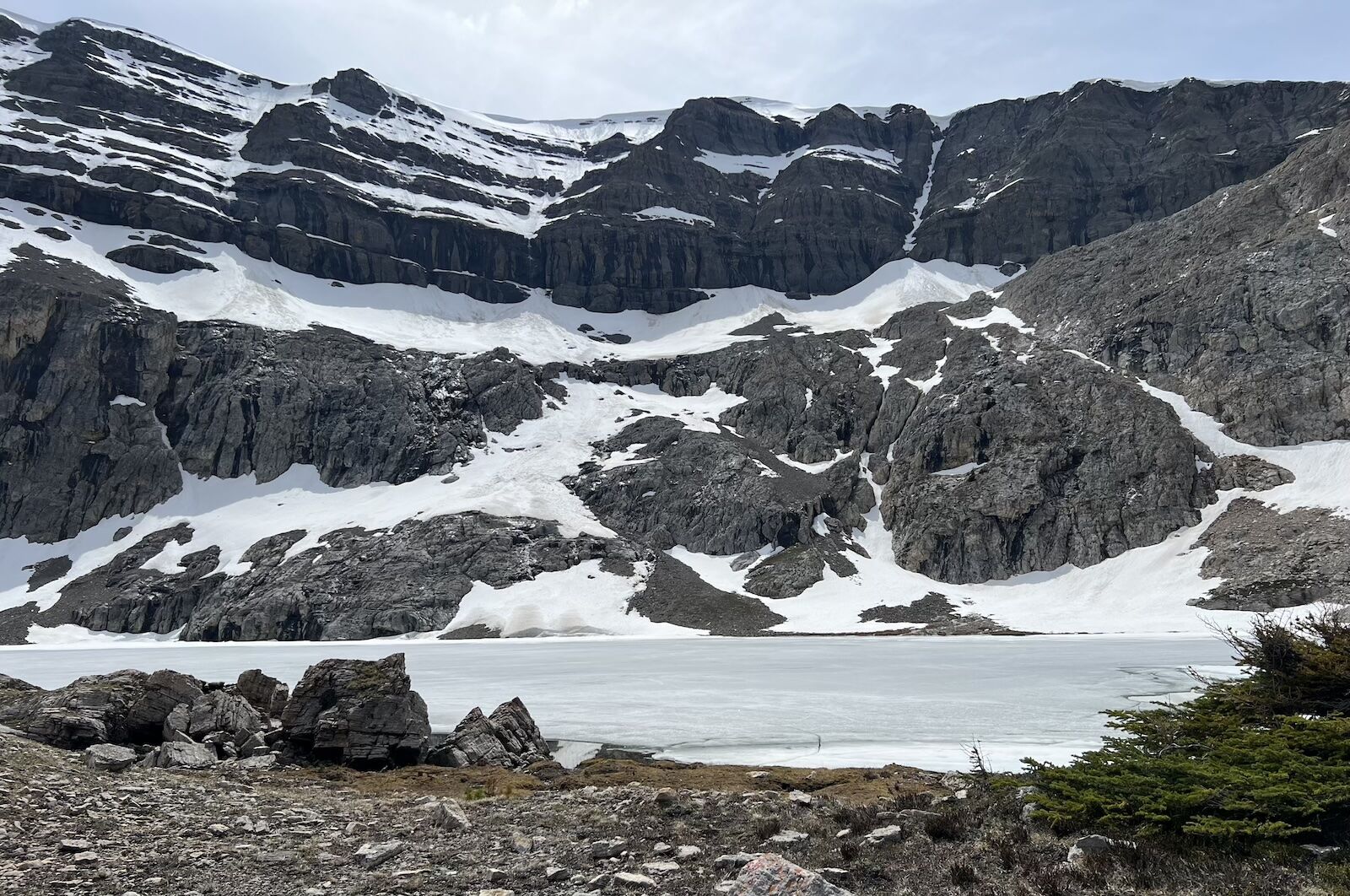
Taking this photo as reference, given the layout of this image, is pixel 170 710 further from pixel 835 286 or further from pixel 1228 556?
pixel 835 286

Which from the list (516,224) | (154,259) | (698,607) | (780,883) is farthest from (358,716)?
(516,224)

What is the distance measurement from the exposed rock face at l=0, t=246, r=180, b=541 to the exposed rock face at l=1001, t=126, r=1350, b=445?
457ft

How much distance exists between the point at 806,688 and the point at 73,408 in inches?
5156

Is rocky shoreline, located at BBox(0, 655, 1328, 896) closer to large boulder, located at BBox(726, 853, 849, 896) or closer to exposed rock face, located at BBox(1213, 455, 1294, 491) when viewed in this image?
large boulder, located at BBox(726, 853, 849, 896)

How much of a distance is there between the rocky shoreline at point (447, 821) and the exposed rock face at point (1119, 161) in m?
182

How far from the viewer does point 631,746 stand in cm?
2197

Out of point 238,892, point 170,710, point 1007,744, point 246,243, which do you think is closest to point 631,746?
point 1007,744

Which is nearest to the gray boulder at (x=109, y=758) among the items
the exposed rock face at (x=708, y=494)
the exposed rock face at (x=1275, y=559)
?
the exposed rock face at (x=1275, y=559)

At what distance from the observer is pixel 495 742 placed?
67.1 feet

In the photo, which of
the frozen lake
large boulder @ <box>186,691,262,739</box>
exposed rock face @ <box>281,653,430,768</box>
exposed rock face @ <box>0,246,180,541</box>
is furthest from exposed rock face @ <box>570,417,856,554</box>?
large boulder @ <box>186,691,262,739</box>

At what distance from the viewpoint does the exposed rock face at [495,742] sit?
1991cm

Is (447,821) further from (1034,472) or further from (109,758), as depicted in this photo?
(1034,472)

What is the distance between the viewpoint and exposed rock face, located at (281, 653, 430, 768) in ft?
63.7

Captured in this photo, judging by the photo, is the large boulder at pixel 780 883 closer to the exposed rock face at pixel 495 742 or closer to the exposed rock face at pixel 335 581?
the exposed rock face at pixel 495 742
